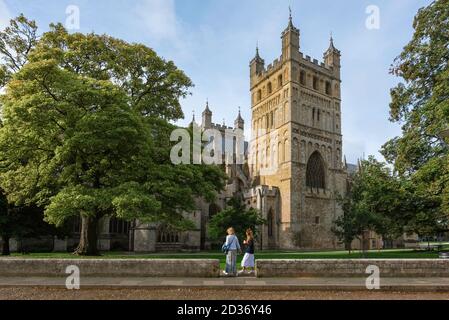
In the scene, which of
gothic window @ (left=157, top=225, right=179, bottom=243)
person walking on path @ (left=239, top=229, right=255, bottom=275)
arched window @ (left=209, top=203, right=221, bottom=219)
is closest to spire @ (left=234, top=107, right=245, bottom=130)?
arched window @ (left=209, top=203, right=221, bottom=219)

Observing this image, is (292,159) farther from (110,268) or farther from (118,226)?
(110,268)

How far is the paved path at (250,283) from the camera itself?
30.6 ft

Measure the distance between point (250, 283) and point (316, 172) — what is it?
39.3 meters

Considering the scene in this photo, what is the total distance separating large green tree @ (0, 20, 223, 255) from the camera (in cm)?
1556

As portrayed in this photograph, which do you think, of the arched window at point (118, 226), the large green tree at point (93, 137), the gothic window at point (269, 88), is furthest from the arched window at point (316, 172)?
the large green tree at point (93, 137)

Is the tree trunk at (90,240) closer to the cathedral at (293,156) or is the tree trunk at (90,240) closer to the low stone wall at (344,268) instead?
the low stone wall at (344,268)

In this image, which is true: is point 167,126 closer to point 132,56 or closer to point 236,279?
point 132,56

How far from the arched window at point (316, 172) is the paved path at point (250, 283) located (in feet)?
119

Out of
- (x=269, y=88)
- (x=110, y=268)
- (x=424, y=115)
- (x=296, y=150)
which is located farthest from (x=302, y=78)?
(x=110, y=268)

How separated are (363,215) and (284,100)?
22135 mm

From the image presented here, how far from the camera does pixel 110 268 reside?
11.1m

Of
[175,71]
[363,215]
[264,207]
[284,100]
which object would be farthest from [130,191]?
[284,100]

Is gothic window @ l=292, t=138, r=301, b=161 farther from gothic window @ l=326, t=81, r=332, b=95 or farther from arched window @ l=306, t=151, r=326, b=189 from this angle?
gothic window @ l=326, t=81, r=332, b=95

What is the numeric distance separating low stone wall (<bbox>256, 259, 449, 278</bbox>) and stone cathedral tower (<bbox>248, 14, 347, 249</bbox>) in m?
30.8
